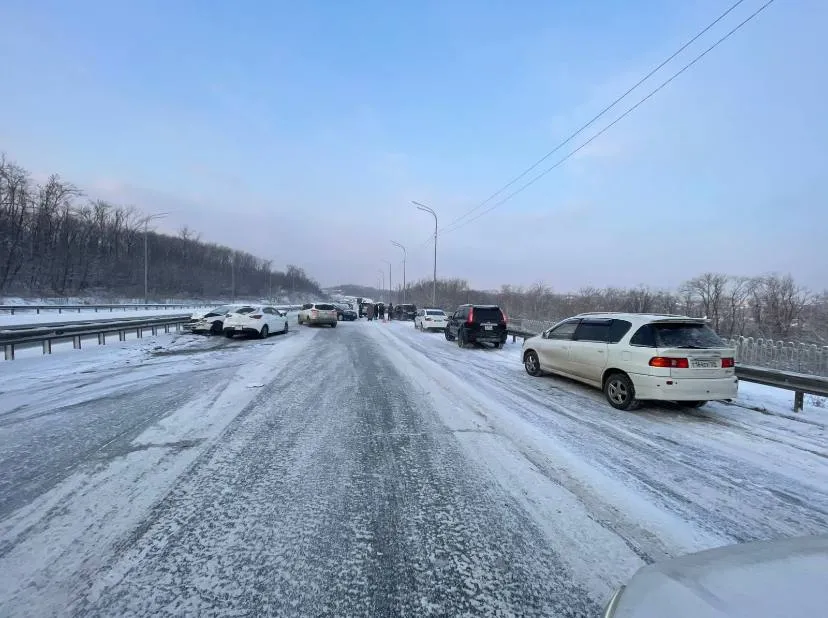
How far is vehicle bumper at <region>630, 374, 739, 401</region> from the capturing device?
6180 mm

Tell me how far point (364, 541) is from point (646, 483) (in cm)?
292

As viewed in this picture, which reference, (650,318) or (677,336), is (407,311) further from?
(677,336)

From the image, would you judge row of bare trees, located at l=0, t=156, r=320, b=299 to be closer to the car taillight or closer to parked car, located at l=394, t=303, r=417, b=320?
parked car, located at l=394, t=303, r=417, b=320

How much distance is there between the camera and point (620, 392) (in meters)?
6.84

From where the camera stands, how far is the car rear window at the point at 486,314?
619 inches

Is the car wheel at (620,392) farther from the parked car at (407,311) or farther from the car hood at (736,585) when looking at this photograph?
the parked car at (407,311)

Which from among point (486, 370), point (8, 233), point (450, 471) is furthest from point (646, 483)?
point (8, 233)

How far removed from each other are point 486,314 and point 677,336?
9.49m

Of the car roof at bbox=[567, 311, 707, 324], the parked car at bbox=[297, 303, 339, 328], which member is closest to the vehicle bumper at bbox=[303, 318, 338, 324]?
the parked car at bbox=[297, 303, 339, 328]

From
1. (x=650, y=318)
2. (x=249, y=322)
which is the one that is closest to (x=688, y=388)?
(x=650, y=318)

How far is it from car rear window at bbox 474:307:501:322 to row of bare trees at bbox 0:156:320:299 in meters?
53.8

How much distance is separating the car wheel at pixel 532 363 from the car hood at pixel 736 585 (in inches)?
308

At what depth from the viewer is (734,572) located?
1.64m

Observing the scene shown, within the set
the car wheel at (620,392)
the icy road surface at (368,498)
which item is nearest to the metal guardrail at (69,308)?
the icy road surface at (368,498)
